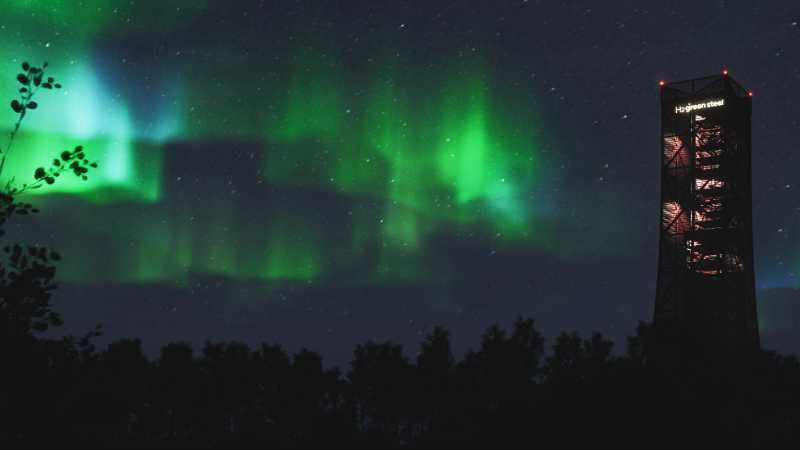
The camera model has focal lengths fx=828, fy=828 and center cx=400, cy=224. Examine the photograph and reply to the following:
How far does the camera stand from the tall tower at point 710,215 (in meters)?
71.4

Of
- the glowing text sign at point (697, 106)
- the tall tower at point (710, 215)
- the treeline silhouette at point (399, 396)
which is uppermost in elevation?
the glowing text sign at point (697, 106)

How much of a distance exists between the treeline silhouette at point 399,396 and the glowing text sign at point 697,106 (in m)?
21.8

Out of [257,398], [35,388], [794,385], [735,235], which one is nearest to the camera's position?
[35,388]

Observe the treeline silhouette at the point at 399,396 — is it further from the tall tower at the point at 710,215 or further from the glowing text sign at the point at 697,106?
the glowing text sign at the point at 697,106

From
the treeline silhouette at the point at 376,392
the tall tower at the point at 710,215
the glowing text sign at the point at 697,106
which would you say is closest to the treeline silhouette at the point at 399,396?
the treeline silhouette at the point at 376,392

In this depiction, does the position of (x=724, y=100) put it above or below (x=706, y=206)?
above

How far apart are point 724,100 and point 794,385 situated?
36.8 metres

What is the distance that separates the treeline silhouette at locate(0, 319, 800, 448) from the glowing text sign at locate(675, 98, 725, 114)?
21834 millimetres

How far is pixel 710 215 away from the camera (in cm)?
7200

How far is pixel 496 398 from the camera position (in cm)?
7562

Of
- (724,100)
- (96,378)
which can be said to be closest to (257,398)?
(724,100)

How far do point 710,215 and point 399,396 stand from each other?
33410mm

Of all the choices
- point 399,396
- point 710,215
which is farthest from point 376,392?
point 710,215

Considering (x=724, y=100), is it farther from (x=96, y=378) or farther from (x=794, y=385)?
(x=96, y=378)
